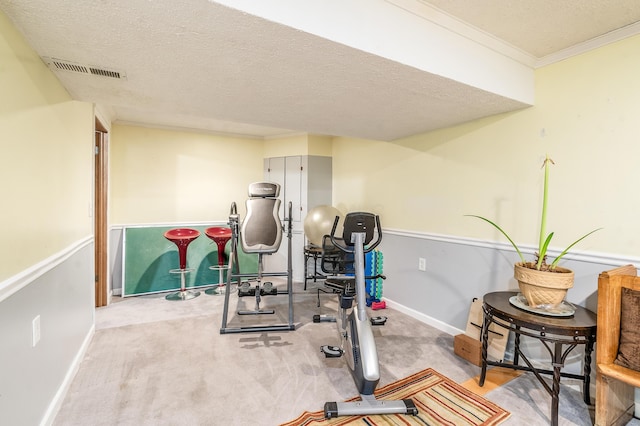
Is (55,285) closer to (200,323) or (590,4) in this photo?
(200,323)

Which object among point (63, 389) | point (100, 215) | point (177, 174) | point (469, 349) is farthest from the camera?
point (177, 174)

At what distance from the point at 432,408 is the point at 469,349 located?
0.76 metres

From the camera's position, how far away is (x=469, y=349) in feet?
7.95

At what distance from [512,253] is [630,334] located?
2.98 ft

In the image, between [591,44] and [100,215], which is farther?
[100,215]

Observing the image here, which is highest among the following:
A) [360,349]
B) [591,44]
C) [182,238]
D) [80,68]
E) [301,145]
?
[591,44]

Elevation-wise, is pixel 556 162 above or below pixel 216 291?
above

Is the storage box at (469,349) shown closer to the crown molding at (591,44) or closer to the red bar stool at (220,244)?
the crown molding at (591,44)

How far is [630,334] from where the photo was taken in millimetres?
1610

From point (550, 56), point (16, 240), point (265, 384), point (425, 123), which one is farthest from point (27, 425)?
point (550, 56)

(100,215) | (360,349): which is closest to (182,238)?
(100,215)

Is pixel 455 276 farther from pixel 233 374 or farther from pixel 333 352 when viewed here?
pixel 233 374

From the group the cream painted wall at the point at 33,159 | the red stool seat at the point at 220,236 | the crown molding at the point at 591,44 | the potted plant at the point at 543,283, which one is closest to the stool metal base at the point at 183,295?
the red stool seat at the point at 220,236

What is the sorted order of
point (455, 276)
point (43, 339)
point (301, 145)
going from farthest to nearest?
point (301, 145) → point (455, 276) → point (43, 339)
